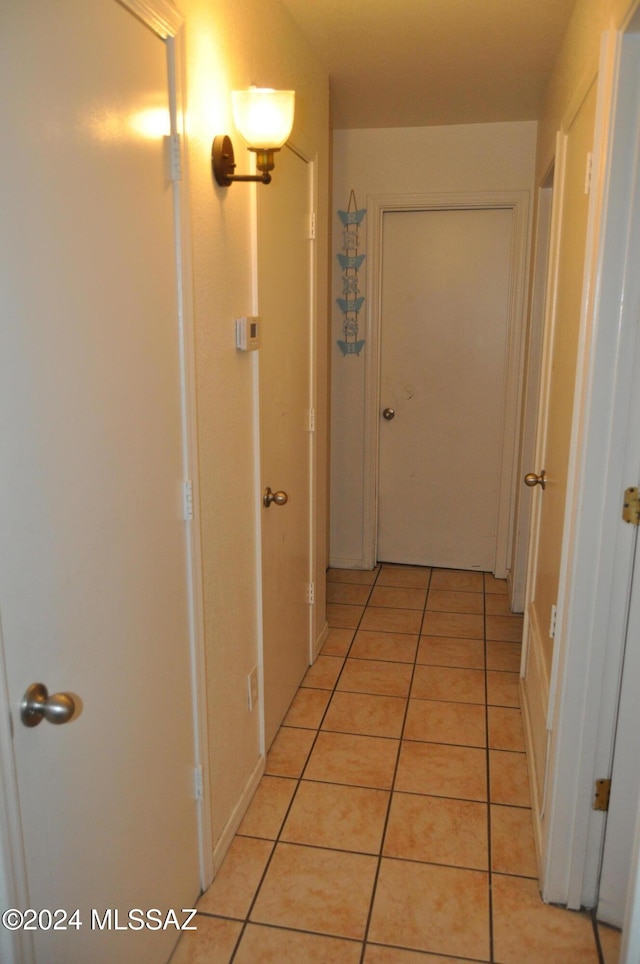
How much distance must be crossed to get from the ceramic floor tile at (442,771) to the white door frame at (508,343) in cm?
184

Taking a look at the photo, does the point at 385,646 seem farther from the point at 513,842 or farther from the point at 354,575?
the point at 513,842

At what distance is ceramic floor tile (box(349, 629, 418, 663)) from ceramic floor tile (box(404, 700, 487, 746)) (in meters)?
0.40

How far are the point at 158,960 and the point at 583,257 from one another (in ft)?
6.58

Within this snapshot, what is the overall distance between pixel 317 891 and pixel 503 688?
135 cm

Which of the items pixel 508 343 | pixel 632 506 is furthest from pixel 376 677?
pixel 508 343

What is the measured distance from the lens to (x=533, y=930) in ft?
6.01

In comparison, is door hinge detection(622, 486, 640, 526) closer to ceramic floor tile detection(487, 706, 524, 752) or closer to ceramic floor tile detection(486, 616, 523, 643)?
ceramic floor tile detection(487, 706, 524, 752)

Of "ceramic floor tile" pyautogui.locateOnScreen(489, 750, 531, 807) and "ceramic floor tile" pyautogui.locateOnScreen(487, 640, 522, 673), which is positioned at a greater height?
"ceramic floor tile" pyautogui.locateOnScreen(487, 640, 522, 673)

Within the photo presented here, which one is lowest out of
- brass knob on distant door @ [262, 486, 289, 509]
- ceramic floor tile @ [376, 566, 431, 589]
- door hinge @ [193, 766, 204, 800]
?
ceramic floor tile @ [376, 566, 431, 589]

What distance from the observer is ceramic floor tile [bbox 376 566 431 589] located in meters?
4.19

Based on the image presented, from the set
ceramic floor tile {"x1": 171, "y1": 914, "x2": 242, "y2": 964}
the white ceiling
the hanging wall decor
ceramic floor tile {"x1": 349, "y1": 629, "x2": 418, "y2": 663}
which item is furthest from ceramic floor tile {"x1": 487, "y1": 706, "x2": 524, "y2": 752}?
the white ceiling

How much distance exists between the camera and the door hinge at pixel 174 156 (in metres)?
1.58

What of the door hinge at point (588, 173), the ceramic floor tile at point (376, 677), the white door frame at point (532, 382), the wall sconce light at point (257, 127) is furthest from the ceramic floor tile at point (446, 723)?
the wall sconce light at point (257, 127)

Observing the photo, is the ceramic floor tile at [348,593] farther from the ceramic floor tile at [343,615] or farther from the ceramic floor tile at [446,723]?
the ceramic floor tile at [446,723]
